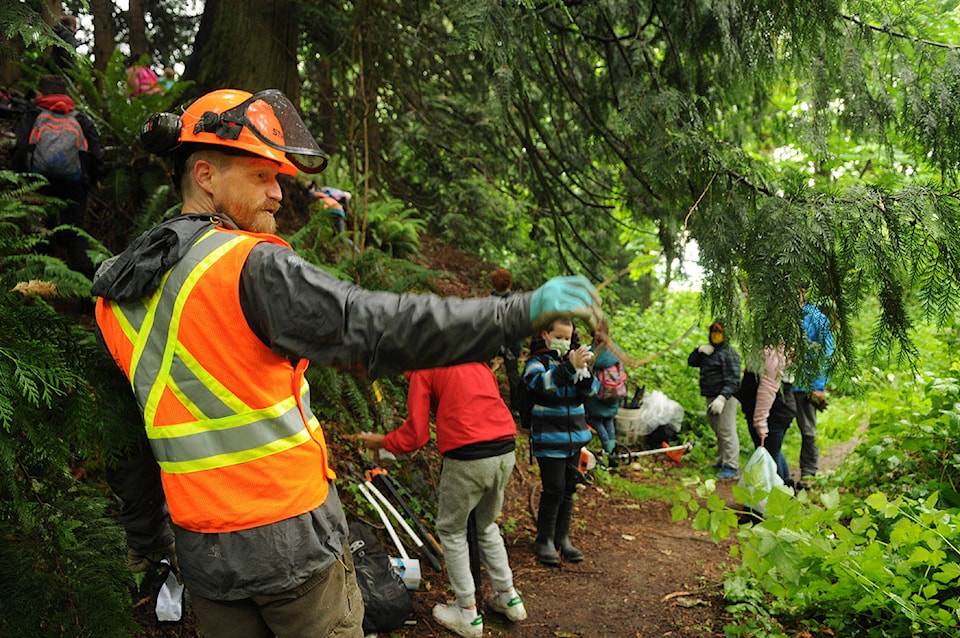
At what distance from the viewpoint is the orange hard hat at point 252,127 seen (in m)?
1.99

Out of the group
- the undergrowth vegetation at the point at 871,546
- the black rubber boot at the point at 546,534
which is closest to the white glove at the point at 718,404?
the undergrowth vegetation at the point at 871,546

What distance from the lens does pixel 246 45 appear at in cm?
637

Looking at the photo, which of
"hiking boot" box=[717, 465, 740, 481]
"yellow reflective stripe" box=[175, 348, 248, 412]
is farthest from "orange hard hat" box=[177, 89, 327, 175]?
"hiking boot" box=[717, 465, 740, 481]

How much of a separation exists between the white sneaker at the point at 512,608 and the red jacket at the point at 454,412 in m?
1.18

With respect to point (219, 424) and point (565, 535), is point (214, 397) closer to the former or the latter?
point (219, 424)

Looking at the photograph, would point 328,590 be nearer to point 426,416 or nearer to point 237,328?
point 237,328

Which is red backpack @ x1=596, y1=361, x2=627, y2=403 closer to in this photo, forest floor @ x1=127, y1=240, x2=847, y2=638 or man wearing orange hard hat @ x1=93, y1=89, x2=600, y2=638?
forest floor @ x1=127, y1=240, x2=847, y2=638

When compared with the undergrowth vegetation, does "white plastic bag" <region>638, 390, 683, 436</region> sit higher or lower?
lower

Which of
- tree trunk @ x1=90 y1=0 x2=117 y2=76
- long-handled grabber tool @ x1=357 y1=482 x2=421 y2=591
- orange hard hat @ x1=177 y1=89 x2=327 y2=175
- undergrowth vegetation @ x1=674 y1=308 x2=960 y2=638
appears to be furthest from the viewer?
tree trunk @ x1=90 y1=0 x2=117 y2=76

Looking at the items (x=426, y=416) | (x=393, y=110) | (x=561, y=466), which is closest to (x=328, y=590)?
(x=426, y=416)

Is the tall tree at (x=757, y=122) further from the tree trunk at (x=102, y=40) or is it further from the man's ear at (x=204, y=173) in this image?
the tree trunk at (x=102, y=40)

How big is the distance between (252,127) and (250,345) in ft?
2.31

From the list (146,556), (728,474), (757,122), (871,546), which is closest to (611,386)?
(728,474)

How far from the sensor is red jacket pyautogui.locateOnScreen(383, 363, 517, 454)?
4332mm
